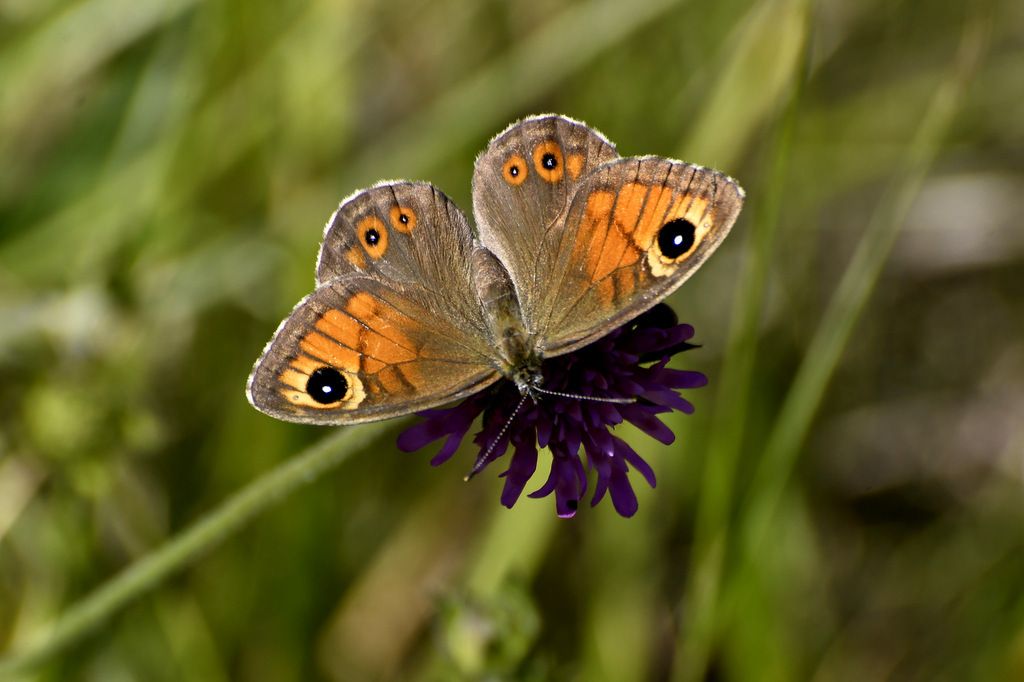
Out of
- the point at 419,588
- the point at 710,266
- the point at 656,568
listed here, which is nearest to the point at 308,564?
the point at 419,588

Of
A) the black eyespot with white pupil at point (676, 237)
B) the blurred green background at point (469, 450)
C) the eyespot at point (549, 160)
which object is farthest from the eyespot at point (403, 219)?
A: the blurred green background at point (469, 450)

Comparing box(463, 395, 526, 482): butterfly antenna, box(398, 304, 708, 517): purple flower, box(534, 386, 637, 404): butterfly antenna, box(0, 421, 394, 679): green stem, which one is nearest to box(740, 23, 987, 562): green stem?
box(398, 304, 708, 517): purple flower

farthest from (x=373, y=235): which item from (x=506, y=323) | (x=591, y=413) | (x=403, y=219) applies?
(x=591, y=413)

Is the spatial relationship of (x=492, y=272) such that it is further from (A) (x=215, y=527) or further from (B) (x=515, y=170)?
(A) (x=215, y=527)

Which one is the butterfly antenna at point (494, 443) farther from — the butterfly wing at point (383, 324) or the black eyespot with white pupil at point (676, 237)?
the black eyespot with white pupil at point (676, 237)

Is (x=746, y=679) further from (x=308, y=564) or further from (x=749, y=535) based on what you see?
(x=308, y=564)

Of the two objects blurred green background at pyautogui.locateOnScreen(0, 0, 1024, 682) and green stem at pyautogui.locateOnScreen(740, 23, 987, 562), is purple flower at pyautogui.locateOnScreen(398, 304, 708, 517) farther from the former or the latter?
green stem at pyautogui.locateOnScreen(740, 23, 987, 562)

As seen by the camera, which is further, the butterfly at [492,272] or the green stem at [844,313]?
the green stem at [844,313]
